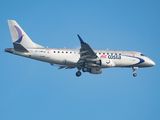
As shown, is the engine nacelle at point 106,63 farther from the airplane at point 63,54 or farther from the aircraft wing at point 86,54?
the aircraft wing at point 86,54

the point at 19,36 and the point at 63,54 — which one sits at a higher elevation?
the point at 19,36

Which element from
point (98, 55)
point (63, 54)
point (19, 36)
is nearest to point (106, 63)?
point (98, 55)

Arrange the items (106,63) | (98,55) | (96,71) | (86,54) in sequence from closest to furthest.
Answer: (86,54) → (106,63) → (98,55) → (96,71)

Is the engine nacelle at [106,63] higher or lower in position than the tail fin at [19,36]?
lower

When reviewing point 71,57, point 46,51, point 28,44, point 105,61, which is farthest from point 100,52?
point 28,44

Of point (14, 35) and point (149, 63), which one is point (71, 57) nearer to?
point (14, 35)

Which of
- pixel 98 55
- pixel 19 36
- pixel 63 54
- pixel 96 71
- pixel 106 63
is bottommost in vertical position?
pixel 96 71

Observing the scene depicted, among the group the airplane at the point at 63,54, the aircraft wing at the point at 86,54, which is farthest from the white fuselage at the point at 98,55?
the aircraft wing at the point at 86,54

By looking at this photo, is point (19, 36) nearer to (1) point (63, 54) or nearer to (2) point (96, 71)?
(1) point (63, 54)

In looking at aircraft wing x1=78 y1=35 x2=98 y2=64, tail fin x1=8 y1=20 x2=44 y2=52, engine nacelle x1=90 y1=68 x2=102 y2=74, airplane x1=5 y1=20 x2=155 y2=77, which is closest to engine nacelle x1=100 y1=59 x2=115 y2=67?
airplane x1=5 y1=20 x2=155 y2=77

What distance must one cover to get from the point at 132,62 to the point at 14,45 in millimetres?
23393

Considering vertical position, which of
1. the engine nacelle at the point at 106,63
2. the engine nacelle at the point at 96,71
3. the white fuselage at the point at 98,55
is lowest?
the engine nacelle at the point at 96,71

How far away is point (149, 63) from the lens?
48.5m

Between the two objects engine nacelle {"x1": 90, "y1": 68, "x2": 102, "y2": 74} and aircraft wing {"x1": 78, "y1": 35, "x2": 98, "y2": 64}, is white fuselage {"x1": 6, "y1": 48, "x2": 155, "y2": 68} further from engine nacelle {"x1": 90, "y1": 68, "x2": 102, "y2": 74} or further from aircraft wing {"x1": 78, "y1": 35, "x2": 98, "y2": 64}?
engine nacelle {"x1": 90, "y1": 68, "x2": 102, "y2": 74}
